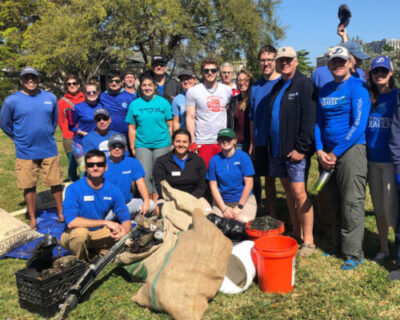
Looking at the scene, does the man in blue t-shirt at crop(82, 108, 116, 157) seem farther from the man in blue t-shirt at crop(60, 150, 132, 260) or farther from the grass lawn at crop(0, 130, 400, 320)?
the grass lawn at crop(0, 130, 400, 320)

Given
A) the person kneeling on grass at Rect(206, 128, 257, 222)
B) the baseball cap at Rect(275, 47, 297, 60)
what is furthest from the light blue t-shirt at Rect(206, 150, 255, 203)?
the baseball cap at Rect(275, 47, 297, 60)

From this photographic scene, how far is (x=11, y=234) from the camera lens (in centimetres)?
467

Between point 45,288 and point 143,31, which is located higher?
point 143,31

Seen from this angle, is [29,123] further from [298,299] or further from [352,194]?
[352,194]

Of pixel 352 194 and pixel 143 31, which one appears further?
pixel 143 31

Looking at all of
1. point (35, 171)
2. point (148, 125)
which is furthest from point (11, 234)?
point (148, 125)

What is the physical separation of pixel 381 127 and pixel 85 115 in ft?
14.1

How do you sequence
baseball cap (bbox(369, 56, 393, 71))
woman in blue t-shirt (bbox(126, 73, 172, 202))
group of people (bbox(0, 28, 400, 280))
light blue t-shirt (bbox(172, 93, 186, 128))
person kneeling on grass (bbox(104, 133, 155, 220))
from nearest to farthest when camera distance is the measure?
baseball cap (bbox(369, 56, 393, 71))
group of people (bbox(0, 28, 400, 280))
person kneeling on grass (bbox(104, 133, 155, 220))
woman in blue t-shirt (bbox(126, 73, 172, 202))
light blue t-shirt (bbox(172, 93, 186, 128))

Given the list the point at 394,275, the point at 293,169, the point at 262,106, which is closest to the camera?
the point at 394,275

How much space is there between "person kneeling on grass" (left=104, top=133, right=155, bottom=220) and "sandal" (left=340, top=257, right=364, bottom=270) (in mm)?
2488

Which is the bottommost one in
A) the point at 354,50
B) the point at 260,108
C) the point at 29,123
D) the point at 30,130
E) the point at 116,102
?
the point at 30,130

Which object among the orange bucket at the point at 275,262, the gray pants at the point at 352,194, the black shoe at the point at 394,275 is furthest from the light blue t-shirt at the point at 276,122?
the black shoe at the point at 394,275

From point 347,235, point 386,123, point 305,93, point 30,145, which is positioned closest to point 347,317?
point 347,235

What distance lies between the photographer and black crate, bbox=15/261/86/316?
316 centimetres
